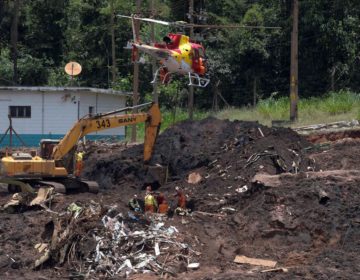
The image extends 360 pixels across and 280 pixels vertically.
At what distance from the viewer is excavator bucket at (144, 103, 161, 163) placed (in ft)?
89.2

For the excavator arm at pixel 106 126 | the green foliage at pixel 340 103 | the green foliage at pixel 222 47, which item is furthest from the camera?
the green foliage at pixel 222 47

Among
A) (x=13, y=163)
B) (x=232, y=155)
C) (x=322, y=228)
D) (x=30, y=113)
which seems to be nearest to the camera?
(x=322, y=228)

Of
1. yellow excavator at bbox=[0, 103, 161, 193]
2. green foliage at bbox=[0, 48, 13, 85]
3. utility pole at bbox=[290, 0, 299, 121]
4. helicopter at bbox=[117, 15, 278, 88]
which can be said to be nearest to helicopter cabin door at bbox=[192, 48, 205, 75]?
helicopter at bbox=[117, 15, 278, 88]

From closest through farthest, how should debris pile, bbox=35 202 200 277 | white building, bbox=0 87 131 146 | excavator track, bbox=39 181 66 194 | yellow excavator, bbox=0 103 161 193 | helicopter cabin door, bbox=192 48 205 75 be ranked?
debris pile, bbox=35 202 200 277 → excavator track, bbox=39 181 66 194 → yellow excavator, bbox=0 103 161 193 → helicopter cabin door, bbox=192 48 205 75 → white building, bbox=0 87 131 146

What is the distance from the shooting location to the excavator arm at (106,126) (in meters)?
25.8

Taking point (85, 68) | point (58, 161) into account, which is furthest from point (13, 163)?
point (85, 68)

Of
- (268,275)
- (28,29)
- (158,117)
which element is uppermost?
(28,29)

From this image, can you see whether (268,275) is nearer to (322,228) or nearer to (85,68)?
(322,228)

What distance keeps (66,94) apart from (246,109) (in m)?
10.0

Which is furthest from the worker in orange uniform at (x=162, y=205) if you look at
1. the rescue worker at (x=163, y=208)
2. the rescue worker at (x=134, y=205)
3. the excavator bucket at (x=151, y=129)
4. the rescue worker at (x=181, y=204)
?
the excavator bucket at (x=151, y=129)

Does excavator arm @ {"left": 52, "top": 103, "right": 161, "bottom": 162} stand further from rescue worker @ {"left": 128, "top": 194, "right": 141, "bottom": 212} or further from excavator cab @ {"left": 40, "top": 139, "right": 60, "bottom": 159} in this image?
rescue worker @ {"left": 128, "top": 194, "right": 141, "bottom": 212}

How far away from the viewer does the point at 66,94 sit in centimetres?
4406

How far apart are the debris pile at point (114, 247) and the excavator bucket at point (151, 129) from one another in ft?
25.9

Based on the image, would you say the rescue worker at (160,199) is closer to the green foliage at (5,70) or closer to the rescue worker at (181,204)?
the rescue worker at (181,204)
